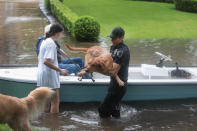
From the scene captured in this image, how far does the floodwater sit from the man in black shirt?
11.7 inches

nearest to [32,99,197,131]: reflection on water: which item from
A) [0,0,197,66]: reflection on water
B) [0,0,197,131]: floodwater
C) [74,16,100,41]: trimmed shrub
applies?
[0,0,197,131]: floodwater

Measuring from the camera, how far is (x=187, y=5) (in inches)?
1030

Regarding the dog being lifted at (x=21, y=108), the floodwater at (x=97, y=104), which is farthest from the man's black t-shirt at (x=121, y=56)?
the dog being lifted at (x=21, y=108)

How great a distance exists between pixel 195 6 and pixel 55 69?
20048 mm

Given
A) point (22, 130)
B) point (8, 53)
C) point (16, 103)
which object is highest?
point (16, 103)

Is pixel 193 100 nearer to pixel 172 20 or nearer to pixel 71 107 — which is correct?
pixel 71 107

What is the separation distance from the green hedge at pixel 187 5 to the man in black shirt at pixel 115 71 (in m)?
19.4

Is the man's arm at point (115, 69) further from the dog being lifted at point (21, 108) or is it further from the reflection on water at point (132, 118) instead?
the dog being lifted at point (21, 108)

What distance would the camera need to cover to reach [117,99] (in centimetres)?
768

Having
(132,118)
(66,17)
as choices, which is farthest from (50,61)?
(66,17)

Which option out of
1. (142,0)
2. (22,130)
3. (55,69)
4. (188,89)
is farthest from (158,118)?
(142,0)

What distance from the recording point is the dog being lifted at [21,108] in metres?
5.41

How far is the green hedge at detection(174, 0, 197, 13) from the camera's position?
25.8 m

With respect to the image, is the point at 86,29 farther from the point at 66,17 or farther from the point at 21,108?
the point at 21,108
